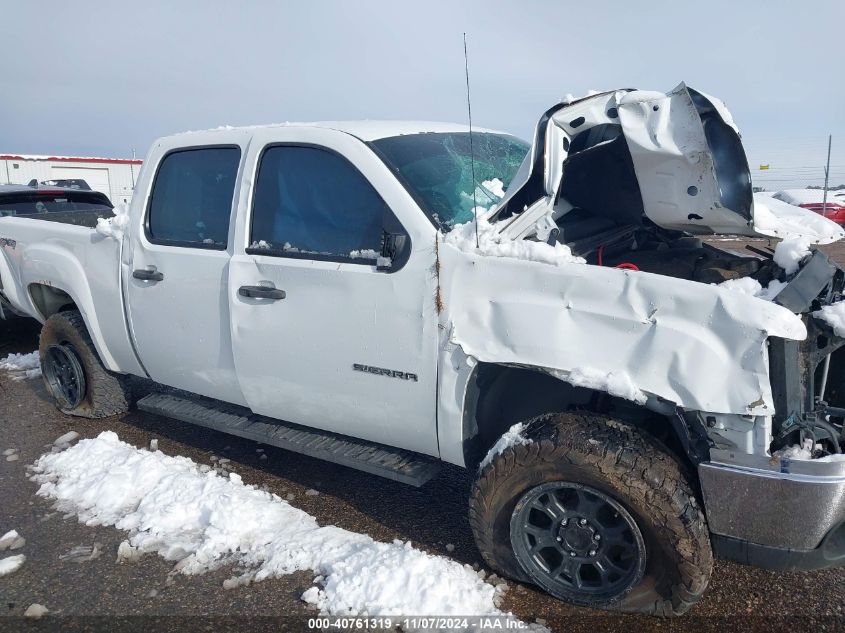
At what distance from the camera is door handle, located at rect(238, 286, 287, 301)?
3256 mm

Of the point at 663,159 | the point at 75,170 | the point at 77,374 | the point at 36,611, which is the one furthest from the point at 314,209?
the point at 75,170

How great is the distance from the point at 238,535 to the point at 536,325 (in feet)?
Result: 6.16

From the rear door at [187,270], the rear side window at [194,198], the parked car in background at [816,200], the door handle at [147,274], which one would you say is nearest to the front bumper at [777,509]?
the rear door at [187,270]

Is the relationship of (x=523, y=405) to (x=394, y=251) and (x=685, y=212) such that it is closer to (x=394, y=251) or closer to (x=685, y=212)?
(x=394, y=251)

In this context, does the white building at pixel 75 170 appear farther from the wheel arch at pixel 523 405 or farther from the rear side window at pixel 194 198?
the wheel arch at pixel 523 405

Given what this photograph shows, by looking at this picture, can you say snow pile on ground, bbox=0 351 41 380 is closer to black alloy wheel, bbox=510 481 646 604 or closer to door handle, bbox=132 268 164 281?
door handle, bbox=132 268 164 281

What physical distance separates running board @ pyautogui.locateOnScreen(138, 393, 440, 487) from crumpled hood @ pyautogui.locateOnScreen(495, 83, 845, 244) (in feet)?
3.89

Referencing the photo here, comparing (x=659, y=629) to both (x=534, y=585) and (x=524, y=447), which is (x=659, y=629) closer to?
(x=534, y=585)

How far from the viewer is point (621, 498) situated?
2.44m

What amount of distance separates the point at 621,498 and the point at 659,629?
1.97 ft

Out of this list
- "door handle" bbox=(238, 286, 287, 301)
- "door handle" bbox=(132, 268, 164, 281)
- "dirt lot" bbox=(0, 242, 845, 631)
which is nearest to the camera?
"dirt lot" bbox=(0, 242, 845, 631)

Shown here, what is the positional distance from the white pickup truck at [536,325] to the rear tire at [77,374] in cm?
80

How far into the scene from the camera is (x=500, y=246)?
2680mm

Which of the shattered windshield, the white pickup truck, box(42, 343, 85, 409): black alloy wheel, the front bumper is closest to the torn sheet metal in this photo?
the white pickup truck
